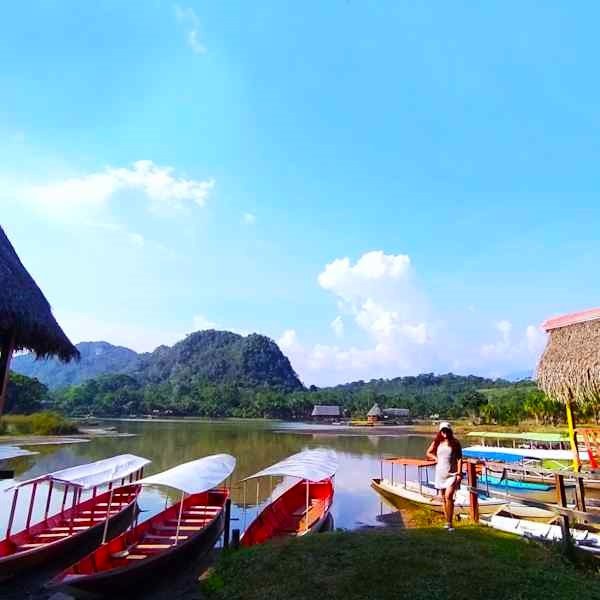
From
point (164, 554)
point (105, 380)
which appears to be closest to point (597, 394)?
point (164, 554)

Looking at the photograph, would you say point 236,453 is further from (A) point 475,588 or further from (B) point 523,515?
(A) point 475,588

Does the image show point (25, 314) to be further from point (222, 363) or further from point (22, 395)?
point (222, 363)

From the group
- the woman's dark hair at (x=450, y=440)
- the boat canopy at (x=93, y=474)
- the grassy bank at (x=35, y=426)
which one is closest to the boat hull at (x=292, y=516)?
the woman's dark hair at (x=450, y=440)

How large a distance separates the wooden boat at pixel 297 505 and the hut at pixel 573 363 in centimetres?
487

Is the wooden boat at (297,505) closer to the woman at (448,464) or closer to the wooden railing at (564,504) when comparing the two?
the woman at (448,464)

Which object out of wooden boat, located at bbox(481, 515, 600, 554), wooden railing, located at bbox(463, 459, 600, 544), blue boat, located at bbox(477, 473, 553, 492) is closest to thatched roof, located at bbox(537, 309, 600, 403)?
wooden railing, located at bbox(463, 459, 600, 544)

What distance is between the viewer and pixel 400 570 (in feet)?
18.9

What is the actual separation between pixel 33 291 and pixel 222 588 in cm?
505

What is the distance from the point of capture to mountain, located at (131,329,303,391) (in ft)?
403

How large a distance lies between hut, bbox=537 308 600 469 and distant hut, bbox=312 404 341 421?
226ft

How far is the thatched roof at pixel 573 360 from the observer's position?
333 inches

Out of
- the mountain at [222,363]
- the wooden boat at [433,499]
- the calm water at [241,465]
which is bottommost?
the calm water at [241,465]

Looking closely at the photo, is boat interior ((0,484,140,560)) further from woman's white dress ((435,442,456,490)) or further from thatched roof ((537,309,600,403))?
thatched roof ((537,309,600,403))

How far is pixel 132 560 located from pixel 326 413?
7080 cm
